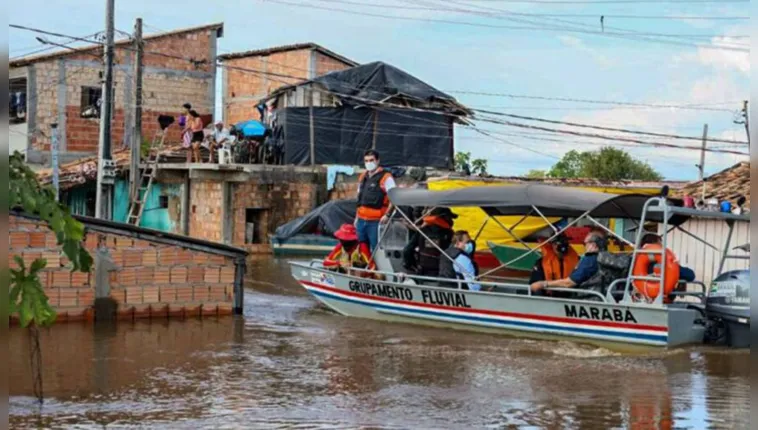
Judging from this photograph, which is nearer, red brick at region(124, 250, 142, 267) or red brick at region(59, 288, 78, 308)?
red brick at region(59, 288, 78, 308)

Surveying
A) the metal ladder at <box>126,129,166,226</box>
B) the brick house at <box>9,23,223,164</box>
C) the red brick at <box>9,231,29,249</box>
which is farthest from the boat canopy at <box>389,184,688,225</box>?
the brick house at <box>9,23,223,164</box>

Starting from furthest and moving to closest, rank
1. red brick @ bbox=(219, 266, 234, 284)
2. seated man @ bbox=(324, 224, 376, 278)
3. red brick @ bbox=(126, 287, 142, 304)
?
seated man @ bbox=(324, 224, 376, 278), red brick @ bbox=(219, 266, 234, 284), red brick @ bbox=(126, 287, 142, 304)

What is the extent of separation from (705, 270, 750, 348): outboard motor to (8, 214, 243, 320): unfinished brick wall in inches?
267

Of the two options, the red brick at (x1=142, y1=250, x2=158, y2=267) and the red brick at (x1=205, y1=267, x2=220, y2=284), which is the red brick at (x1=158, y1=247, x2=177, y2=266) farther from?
the red brick at (x1=205, y1=267, x2=220, y2=284)

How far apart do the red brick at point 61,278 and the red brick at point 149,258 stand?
104cm

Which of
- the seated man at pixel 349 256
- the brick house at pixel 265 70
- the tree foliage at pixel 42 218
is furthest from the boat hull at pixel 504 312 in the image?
the brick house at pixel 265 70

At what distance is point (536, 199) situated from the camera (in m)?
14.5

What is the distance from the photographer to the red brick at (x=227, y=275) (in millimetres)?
15648

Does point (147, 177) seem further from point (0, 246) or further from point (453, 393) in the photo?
point (0, 246)

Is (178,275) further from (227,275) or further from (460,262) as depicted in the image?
(460,262)

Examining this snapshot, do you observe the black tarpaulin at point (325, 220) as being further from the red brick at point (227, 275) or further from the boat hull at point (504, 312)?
the red brick at point (227, 275)

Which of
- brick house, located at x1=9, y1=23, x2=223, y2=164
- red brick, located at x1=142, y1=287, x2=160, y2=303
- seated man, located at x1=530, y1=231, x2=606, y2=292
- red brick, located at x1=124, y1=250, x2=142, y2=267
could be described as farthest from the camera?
brick house, located at x1=9, y1=23, x2=223, y2=164

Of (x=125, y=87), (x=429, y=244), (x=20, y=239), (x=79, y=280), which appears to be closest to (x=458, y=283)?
(x=429, y=244)

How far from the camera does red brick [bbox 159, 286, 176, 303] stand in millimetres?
15258
